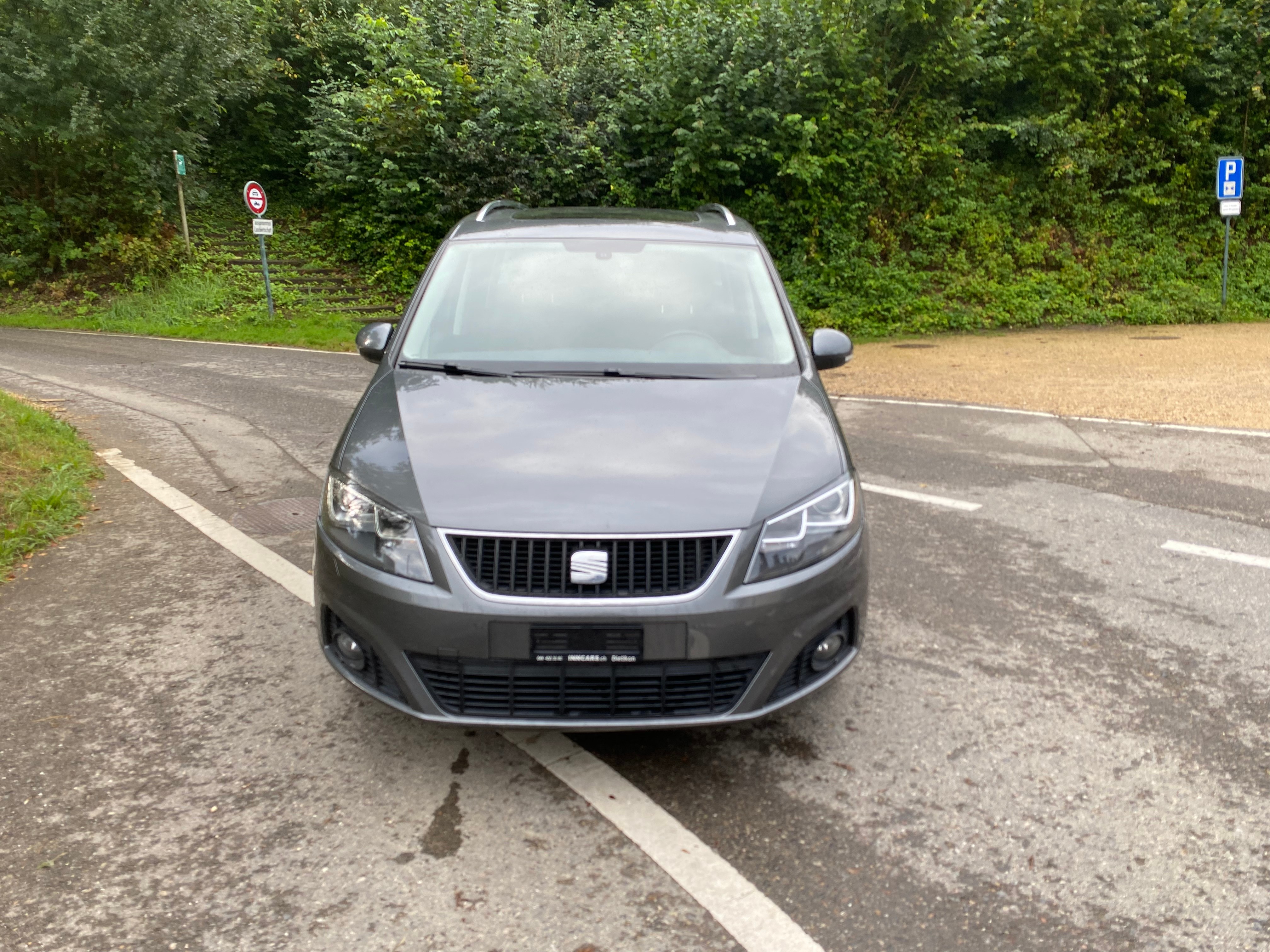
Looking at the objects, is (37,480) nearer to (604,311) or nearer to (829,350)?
(604,311)

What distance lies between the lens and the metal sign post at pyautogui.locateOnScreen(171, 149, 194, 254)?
2319 centimetres

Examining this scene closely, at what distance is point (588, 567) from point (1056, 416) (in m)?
7.80

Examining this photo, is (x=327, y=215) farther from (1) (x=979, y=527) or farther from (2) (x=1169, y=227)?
(1) (x=979, y=527)

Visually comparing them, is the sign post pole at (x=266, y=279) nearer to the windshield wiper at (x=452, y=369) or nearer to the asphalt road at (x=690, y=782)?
the asphalt road at (x=690, y=782)

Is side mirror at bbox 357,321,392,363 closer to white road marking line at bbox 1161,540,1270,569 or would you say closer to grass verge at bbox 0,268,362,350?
white road marking line at bbox 1161,540,1270,569

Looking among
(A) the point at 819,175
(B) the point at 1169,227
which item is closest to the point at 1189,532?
(A) the point at 819,175

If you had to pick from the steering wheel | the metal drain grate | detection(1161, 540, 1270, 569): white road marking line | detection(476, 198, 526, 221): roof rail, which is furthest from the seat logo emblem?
detection(1161, 540, 1270, 569): white road marking line

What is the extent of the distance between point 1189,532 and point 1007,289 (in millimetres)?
12688

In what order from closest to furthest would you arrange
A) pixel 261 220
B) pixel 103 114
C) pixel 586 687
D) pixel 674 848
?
pixel 674 848, pixel 586 687, pixel 261 220, pixel 103 114

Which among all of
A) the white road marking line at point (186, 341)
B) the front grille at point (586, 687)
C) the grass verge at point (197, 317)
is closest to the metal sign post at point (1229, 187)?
the white road marking line at point (186, 341)

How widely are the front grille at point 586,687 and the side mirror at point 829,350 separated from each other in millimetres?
1726

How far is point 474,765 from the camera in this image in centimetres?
334

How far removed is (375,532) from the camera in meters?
3.17

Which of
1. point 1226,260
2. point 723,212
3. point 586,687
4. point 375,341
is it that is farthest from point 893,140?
point 586,687
